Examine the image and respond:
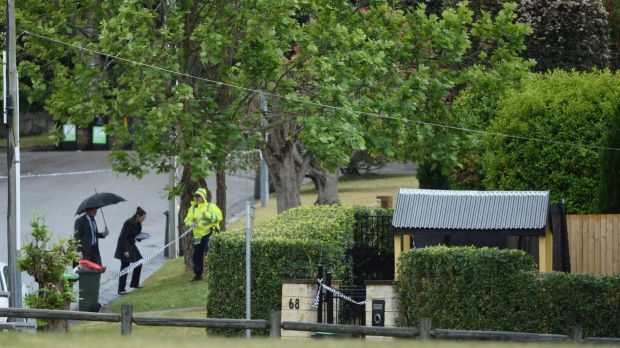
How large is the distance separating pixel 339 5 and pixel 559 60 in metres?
15.5

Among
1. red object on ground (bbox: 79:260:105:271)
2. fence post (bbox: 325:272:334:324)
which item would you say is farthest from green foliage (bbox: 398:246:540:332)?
red object on ground (bbox: 79:260:105:271)

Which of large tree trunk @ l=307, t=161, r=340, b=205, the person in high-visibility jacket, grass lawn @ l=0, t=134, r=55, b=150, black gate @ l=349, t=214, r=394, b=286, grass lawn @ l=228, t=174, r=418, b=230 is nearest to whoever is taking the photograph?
black gate @ l=349, t=214, r=394, b=286

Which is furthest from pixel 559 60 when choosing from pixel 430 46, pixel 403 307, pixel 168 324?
pixel 168 324

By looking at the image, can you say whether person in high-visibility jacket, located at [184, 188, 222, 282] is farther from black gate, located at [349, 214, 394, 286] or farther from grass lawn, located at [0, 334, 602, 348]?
grass lawn, located at [0, 334, 602, 348]

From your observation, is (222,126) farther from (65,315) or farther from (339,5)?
(65,315)

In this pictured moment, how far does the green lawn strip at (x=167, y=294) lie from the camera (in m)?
21.9

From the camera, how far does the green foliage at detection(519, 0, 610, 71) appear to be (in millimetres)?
38000

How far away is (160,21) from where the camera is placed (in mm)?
25703

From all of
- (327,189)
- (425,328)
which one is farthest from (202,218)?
(327,189)

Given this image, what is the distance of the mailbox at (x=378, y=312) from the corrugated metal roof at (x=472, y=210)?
211 cm

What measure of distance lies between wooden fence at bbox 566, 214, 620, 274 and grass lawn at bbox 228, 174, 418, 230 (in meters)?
13.9

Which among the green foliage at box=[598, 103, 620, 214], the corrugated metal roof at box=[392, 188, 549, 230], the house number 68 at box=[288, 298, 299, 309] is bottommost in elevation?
the house number 68 at box=[288, 298, 299, 309]

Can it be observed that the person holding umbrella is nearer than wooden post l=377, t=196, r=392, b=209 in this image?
Yes

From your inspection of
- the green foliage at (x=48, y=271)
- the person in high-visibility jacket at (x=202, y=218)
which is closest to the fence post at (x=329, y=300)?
the green foliage at (x=48, y=271)
